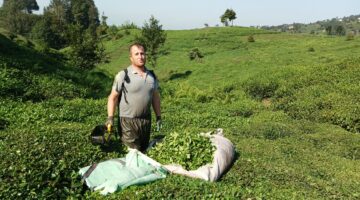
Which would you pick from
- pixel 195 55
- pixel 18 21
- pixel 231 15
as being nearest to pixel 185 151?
pixel 195 55

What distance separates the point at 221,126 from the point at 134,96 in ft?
24.2

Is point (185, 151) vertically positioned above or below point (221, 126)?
above

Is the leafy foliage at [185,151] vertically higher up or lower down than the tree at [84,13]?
lower down

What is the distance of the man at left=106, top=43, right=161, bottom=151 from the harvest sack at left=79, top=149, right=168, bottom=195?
578 mm

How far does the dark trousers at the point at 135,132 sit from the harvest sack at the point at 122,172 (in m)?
0.53

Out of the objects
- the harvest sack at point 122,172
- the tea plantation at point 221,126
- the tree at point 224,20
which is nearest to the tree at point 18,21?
the tree at point 224,20

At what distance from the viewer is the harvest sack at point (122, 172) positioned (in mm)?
7547

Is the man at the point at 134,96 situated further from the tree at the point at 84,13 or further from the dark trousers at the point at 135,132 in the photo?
the tree at the point at 84,13

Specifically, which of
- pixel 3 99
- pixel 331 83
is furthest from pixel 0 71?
pixel 331 83

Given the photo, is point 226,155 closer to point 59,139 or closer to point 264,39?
point 59,139

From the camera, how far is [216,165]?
880cm

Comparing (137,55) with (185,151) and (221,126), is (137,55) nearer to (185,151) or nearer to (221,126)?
(185,151)

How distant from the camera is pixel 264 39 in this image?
53312 millimetres

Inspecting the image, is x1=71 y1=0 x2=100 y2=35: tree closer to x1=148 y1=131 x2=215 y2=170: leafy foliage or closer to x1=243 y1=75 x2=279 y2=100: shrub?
x1=243 y1=75 x2=279 y2=100: shrub
